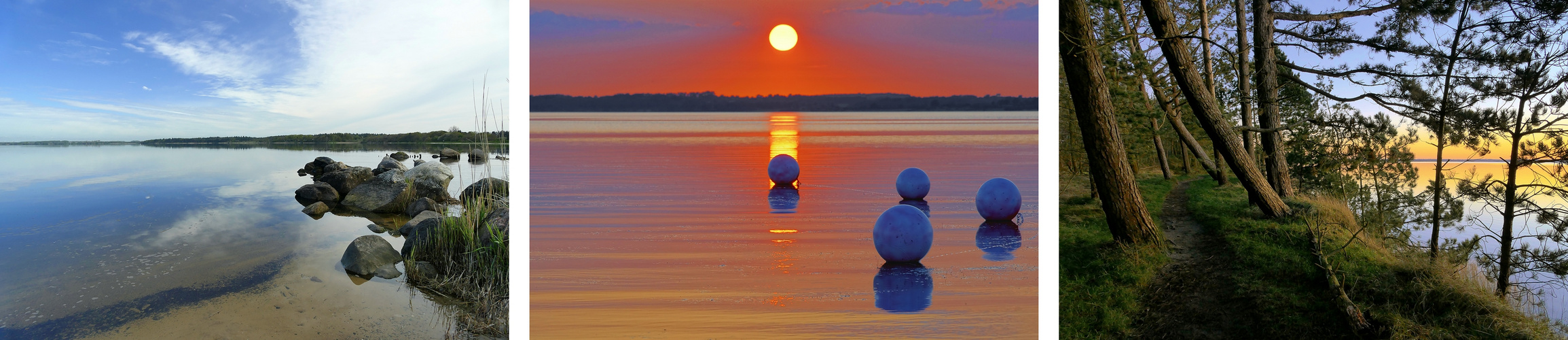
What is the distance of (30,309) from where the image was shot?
300cm

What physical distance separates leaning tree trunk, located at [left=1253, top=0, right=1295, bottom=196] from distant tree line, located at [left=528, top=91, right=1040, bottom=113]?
5142 millimetres

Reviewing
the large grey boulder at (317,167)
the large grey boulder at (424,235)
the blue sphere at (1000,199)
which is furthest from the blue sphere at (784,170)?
the large grey boulder at (317,167)

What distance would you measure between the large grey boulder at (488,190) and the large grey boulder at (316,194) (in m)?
2.85

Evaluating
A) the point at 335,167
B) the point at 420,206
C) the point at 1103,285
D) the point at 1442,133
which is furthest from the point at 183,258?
the point at 1442,133

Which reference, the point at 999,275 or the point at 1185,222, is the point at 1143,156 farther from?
the point at 999,275

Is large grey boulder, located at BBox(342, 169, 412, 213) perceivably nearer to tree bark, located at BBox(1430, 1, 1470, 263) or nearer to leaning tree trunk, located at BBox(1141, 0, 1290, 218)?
leaning tree trunk, located at BBox(1141, 0, 1290, 218)

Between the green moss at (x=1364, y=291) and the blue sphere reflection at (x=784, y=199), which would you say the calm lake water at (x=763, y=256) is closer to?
the blue sphere reflection at (x=784, y=199)

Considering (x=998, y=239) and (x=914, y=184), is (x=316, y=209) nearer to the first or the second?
(x=914, y=184)

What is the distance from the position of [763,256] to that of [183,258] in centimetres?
362

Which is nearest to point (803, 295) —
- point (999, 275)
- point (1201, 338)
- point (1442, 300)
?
point (999, 275)

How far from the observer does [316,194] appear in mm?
5727

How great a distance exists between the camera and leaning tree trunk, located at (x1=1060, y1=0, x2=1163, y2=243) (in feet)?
9.90

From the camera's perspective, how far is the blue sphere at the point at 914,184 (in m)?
4.29

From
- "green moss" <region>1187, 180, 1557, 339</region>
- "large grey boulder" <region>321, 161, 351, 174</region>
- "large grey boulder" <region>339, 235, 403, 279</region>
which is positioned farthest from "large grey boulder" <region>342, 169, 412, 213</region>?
"green moss" <region>1187, 180, 1557, 339</region>
